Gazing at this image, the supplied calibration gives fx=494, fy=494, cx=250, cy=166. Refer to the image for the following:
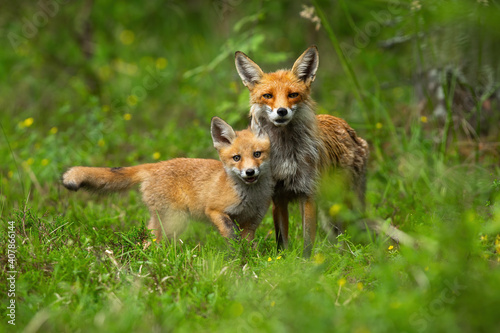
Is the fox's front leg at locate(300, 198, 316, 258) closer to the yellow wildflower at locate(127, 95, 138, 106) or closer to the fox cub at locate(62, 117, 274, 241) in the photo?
the fox cub at locate(62, 117, 274, 241)

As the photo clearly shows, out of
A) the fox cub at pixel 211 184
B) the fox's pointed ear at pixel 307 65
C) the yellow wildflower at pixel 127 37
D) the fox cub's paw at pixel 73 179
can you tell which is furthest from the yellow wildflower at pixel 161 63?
the fox's pointed ear at pixel 307 65

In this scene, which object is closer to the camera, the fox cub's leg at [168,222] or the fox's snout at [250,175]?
the fox's snout at [250,175]

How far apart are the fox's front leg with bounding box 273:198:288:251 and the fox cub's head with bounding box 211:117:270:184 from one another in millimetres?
369

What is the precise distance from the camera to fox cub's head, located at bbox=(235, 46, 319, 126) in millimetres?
4141

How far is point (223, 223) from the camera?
4.27 metres

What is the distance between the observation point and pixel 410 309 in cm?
246

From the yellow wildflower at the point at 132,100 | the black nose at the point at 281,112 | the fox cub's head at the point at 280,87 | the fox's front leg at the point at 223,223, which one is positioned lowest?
the fox's front leg at the point at 223,223

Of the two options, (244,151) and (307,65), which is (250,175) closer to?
(244,151)

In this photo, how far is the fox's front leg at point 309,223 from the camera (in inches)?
172

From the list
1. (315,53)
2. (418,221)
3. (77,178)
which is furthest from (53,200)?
(418,221)

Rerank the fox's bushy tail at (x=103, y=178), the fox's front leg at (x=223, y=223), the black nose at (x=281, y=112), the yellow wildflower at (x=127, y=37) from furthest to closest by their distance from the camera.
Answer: the yellow wildflower at (x=127, y=37) < the fox's bushy tail at (x=103, y=178) < the fox's front leg at (x=223, y=223) < the black nose at (x=281, y=112)

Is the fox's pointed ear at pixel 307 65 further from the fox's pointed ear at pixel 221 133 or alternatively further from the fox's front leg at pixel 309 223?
the fox's front leg at pixel 309 223

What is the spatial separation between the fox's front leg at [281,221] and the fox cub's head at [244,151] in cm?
37

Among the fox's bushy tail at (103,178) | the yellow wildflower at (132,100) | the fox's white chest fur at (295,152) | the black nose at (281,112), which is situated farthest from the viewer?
the yellow wildflower at (132,100)
